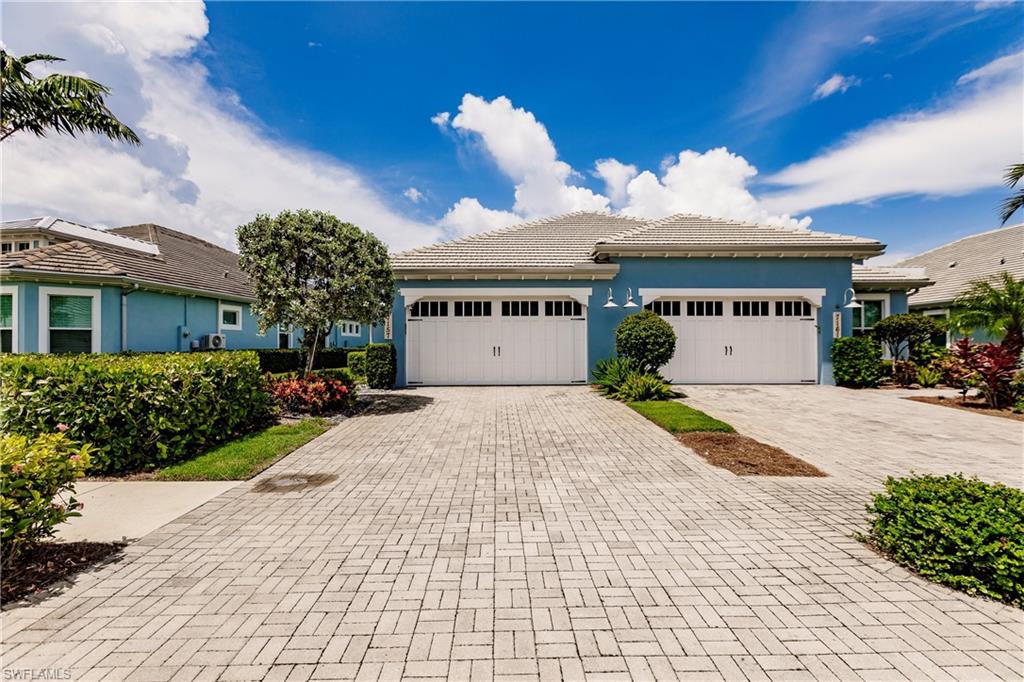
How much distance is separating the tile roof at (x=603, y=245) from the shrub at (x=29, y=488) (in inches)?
387

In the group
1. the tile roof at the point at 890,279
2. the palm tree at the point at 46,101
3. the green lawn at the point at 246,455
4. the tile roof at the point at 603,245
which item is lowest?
the green lawn at the point at 246,455

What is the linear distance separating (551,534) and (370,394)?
920 cm

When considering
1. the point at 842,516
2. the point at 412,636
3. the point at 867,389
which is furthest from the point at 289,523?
the point at 867,389

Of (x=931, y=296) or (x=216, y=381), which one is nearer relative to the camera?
(x=216, y=381)

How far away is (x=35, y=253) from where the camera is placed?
11.2 metres

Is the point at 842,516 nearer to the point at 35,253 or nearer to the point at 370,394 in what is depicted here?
the point at 370,394

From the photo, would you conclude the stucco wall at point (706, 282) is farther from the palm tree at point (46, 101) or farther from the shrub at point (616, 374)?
the palm tree at point (46, 101)

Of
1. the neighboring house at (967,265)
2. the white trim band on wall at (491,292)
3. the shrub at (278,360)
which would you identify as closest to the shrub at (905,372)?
the neighboring house at (967,265)

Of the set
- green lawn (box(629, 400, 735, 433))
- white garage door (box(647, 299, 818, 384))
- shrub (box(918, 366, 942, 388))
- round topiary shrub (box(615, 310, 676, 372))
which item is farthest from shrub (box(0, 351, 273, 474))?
shrub (box(918, 366, 942, 388))

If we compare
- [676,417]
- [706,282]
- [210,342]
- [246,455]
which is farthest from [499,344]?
[210,342]

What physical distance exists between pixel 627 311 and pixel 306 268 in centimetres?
941

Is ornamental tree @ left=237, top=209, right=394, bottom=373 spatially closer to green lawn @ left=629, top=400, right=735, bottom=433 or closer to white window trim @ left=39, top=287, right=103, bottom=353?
white window trim @ left=39, top=287, right=103, bottom=353

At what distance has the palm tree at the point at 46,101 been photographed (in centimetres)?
831

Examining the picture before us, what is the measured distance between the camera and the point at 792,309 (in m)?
13.2
